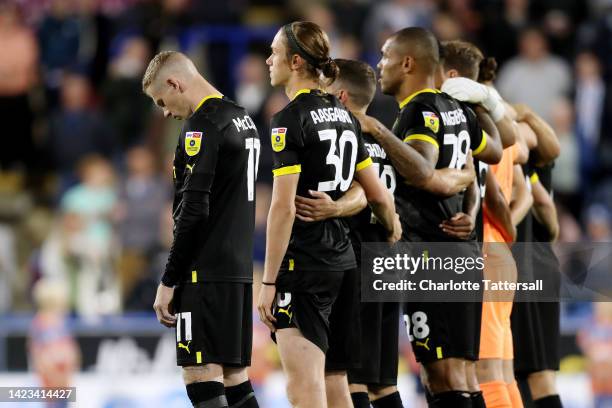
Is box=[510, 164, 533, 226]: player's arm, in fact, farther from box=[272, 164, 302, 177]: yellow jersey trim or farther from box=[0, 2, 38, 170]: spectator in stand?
box=[0, 2, 38, 170]: spectator in stand

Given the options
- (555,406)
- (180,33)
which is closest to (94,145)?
(180,33)

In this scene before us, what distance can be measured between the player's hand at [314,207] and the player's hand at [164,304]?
81 centimetres

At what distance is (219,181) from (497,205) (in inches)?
83.1

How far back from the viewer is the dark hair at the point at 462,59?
313 inches

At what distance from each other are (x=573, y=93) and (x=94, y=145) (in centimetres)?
630

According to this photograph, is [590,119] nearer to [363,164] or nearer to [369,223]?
[369,223]

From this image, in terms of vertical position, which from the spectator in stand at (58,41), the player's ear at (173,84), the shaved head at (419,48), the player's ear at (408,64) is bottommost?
the player's ear at (173,84)

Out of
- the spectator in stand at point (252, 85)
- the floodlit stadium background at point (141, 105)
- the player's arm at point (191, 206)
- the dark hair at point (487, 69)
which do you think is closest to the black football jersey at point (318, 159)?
the player's arm at point (191, 206)

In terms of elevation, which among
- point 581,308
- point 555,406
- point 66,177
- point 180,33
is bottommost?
point 555,406

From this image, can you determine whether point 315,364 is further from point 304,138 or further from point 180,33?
point 180,33

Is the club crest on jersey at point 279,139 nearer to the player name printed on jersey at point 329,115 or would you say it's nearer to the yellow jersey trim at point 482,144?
the player name printed on jersey at point 329,115

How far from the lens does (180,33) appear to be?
16.5 metres

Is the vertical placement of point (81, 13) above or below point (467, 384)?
above

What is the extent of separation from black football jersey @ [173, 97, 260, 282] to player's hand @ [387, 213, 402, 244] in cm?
89
